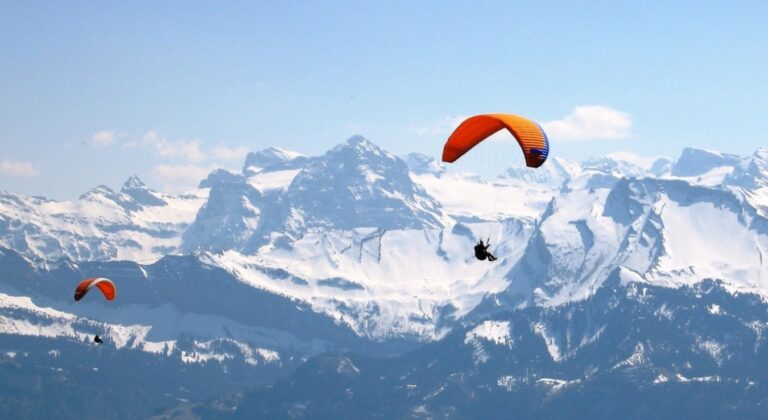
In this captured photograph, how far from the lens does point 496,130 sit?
431 ft

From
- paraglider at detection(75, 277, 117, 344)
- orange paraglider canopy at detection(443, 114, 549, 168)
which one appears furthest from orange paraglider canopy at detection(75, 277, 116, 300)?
orange paraglider canopy at detection(443, 114, 549, 168)

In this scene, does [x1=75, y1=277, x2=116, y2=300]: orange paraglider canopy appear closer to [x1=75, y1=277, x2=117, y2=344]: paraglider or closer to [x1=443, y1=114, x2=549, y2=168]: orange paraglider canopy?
[x1=75, y1=277, x2=117, y2=344]: paraglider

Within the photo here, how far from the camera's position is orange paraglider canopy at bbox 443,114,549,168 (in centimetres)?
11956

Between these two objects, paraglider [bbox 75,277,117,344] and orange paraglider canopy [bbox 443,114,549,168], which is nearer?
orange paraglider canopy [bbox 443,114,549,168]

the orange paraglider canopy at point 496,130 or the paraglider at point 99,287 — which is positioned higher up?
the orange paraglider canopy at point 496,130

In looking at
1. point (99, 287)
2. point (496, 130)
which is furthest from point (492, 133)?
point (99, 287)

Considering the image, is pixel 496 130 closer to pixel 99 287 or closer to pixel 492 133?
pixel 492 133

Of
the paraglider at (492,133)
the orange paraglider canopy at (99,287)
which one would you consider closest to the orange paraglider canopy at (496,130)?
the paraglider at (492,133)

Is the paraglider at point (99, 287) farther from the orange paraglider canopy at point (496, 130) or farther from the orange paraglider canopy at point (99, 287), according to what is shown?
the orange paraglider canopy at point (496, 130)

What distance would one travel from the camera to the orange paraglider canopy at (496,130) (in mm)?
119562

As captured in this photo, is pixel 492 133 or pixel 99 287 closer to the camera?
pixel 492 133

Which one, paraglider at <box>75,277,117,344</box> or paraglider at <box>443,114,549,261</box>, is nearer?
paraglider at <box>443,114,549,261</box>

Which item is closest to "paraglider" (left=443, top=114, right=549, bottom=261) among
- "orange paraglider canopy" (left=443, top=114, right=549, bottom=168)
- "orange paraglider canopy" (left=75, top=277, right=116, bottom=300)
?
"orange paraglider canopy" (left=443, top=114, right=549, bottom=168)

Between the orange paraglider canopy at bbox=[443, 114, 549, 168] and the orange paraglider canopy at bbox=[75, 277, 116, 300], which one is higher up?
the orange paraglider canopy at bbox=[443, 114, 549, 168]
